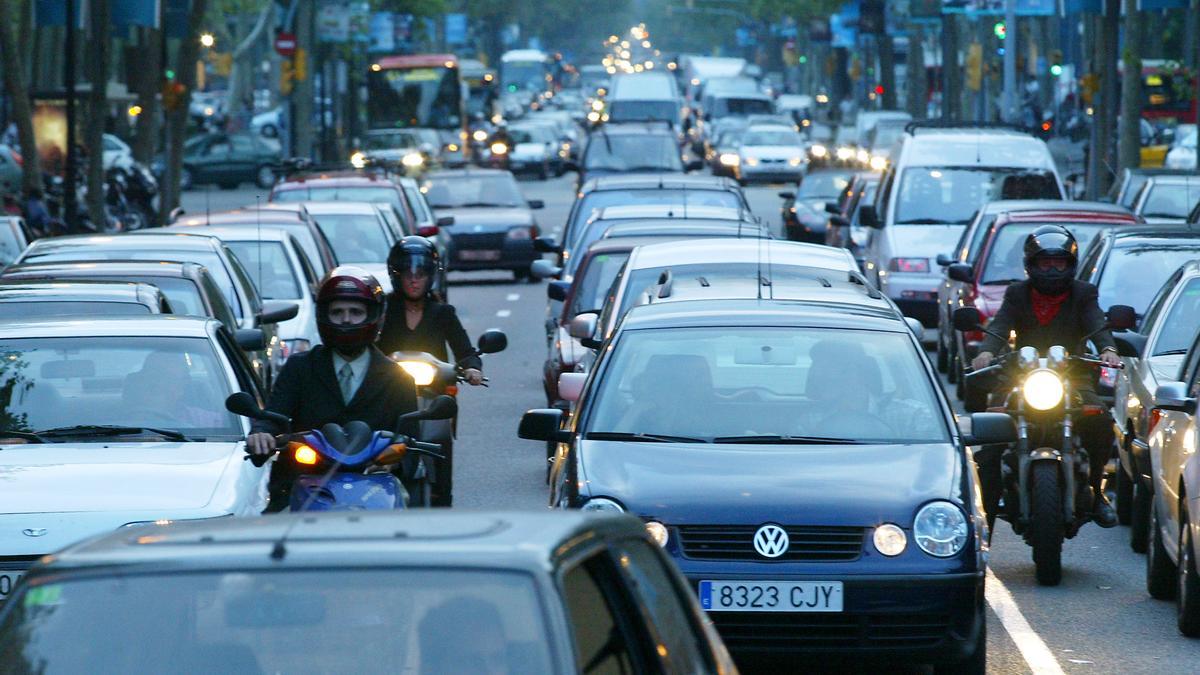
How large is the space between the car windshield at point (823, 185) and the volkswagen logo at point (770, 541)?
2875 cm

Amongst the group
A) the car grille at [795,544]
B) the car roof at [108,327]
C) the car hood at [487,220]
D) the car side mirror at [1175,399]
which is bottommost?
the car hood at [487,220]

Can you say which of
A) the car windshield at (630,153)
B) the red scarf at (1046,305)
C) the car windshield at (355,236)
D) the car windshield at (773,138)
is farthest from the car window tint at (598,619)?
the car windshield at (773,138)

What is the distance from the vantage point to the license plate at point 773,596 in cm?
803

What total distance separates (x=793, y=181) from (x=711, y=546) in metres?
56.1

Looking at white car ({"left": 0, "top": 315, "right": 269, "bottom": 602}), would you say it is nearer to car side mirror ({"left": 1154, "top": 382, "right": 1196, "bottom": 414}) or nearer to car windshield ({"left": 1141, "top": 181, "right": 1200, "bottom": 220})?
car side mirror ({"left": 1154, "top": 382, "right": 1196, "bottom": 414})

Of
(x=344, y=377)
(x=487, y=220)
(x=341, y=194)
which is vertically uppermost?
(x=344, y=377)

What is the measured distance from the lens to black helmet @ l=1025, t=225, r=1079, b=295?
37.6 feet

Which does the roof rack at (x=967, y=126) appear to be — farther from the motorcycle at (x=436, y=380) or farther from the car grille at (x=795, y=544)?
the car grille at (x=795, y=544)

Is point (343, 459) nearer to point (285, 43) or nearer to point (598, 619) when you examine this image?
point (598, 619)

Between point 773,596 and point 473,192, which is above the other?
point 773,596

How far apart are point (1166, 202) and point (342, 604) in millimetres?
23411

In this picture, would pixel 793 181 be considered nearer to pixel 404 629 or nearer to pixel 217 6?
pixel 217 6

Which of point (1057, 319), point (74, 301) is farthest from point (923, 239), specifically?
point (74, 301)

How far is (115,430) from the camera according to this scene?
9.52m
